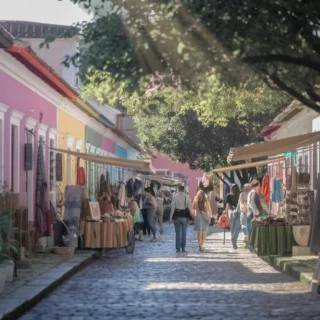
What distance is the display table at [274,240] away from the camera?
70.3ft

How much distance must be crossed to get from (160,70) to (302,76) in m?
2.54

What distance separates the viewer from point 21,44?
15.9m

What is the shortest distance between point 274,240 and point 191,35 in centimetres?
1099

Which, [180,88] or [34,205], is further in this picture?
[34,205]

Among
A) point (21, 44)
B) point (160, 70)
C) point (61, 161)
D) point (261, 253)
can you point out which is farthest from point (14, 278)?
point (61, 161)

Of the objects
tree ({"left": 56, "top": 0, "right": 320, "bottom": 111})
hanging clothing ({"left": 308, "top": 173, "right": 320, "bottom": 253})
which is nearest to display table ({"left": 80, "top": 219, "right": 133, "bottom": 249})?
hanging clothing ({"left": 308, "top": 173, "right": 320, "bottom": 253})

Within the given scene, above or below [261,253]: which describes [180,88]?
above


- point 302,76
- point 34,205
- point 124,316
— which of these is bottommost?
point 124,316

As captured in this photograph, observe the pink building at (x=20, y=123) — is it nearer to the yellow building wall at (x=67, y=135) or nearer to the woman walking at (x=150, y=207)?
the yellow building wall at (x=67, y=135)

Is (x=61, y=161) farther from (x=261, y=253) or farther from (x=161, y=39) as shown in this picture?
(x=161, y=39)

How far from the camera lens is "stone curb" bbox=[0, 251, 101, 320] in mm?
11644

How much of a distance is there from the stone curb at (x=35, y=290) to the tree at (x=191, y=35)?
110 inches

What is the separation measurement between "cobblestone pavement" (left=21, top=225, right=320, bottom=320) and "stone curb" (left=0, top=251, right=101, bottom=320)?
0.11 meters

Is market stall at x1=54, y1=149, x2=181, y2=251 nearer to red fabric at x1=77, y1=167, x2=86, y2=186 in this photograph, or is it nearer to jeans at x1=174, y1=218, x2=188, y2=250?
jeans at x1=174, y1=218, x2=188, y2=250
